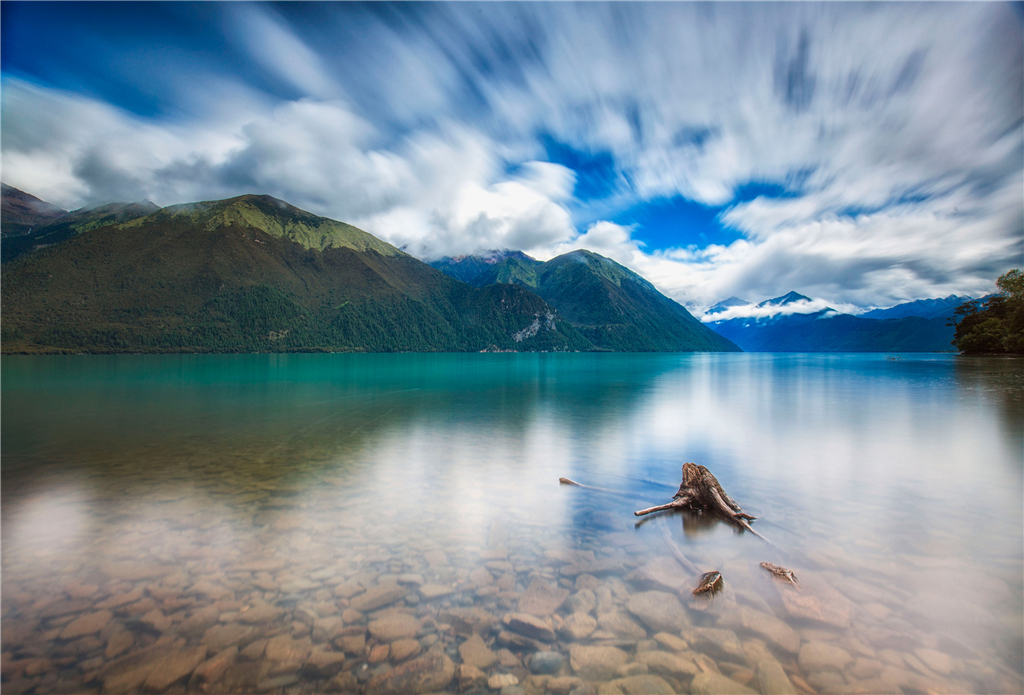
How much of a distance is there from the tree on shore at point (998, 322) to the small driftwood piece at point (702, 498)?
460 ft

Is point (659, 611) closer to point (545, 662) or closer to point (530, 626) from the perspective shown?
point (530, 626)

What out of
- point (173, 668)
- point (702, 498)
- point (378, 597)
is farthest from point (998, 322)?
point (173, 668)

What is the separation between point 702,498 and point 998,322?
5986 inches

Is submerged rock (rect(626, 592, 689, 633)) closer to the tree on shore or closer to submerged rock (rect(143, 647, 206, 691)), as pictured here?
submerged rock (rect(143, 647, 206, 691))

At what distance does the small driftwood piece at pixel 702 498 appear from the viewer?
42.7 feet

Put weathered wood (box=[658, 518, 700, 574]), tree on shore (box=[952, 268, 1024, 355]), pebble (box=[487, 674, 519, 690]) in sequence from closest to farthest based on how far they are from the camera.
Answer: pebble (box=[487, 674, 519, 690]) → weathered wood (box=[658, 518, 700, 574]) → tree on shore (box=[952, 268, 1024, 355])

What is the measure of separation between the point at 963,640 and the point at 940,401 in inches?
1865

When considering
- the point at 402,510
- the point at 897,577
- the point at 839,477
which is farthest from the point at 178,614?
the point at 839,477

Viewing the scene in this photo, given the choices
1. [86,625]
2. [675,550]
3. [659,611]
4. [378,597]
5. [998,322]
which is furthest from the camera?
[998,322]

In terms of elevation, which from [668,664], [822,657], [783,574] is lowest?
[668,664]

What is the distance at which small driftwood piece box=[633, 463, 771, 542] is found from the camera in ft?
42.7

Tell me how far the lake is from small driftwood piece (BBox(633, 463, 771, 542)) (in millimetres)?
377

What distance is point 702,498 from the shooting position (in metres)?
13.6

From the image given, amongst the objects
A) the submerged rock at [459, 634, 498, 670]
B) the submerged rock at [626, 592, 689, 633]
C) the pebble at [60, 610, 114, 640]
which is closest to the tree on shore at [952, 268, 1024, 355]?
the submerged rock at [626, 592, 689, 633]
